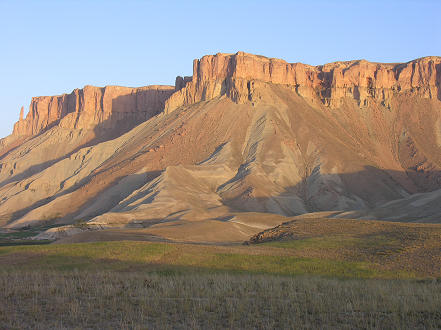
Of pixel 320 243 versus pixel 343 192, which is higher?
pixel 343 192

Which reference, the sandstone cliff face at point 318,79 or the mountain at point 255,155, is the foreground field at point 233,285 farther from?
the sandstone cliff face at point 318,79

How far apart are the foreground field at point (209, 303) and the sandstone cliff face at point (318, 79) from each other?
361ft

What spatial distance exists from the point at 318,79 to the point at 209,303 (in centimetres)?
12719

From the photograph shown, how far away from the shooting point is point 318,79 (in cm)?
13875

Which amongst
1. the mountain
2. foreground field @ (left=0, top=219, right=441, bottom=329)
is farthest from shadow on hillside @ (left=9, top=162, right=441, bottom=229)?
foreground field @ (left=0, top=219, right=441, bottom=329)

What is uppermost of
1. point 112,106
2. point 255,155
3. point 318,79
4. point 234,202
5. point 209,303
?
point 318,79

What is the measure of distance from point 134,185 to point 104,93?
67.7 m

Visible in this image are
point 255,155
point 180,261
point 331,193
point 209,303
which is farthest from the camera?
point 255,155

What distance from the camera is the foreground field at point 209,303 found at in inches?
563

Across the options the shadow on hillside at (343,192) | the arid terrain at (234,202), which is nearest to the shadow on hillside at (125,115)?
the arid terrain at (234,202)

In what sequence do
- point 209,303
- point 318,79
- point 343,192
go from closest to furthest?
point 209,303 → point 343,192 → point 318,79

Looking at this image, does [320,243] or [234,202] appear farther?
[234,202]

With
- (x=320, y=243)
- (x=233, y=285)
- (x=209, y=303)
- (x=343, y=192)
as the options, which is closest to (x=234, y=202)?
(x=343, y=192)

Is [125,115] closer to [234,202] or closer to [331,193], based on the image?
[234,202]
